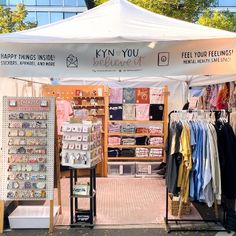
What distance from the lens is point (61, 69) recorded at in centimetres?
353

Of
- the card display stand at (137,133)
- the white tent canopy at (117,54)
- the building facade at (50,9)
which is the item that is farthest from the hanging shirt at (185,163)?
the building facade at (50,9)

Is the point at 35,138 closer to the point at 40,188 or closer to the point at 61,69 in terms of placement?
the point at 40,188

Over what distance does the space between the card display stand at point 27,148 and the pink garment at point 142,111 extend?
340 cm

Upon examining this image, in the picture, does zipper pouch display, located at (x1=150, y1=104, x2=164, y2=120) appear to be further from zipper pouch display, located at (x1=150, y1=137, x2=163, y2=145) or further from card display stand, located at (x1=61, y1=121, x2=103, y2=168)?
card display stand, located at (x1=61, y1=121, x2=103, y2=168)

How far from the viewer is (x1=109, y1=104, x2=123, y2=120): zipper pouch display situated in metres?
7.44

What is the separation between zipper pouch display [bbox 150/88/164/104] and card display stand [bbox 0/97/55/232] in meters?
3.52

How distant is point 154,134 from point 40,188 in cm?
365

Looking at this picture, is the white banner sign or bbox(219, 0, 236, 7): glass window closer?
the white banner sign

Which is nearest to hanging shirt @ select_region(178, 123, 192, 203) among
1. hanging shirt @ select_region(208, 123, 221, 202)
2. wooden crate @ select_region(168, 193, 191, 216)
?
hanging shirt @ select_region(208, 123, 221, 202)

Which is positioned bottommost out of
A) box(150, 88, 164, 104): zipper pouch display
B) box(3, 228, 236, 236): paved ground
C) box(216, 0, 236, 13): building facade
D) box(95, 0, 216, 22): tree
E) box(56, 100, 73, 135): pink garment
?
box(3, 228, 236, 236): paved ground

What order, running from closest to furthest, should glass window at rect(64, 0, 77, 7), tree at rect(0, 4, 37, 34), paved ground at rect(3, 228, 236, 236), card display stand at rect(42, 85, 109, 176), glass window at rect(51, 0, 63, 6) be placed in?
paved ground at rect(3, 228, 236, 236)
card display stand at rect(42, 85, 109, 176)
tree at rect(0, 4, 37, 34)
glass window at rect(51, 0, 63, 6)
glass window at rect(64, 0, 77, 7)

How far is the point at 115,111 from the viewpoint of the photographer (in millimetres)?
7457

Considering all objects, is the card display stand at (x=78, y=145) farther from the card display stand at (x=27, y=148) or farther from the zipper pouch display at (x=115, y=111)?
the zipper pouch display at (x=115, y=111)

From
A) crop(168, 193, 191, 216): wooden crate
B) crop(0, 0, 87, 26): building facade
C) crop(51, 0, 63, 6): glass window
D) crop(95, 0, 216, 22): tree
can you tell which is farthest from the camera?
crop(51, 0, 63, 6): glass window
